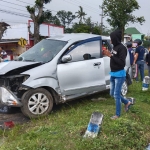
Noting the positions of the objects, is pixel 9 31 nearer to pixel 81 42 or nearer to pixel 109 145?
pixel 81 42

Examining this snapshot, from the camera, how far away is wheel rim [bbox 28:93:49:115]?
5098mm

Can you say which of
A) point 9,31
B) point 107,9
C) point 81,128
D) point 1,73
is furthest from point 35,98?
point 9,31

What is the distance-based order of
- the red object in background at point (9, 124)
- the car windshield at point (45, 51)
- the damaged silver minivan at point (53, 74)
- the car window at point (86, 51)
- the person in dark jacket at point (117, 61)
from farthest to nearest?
1. the car window at point (86, 51)
2. the car windshield at point (45, 51)
3. the damaged silver minivan at point (53, 74)
4. the red object in background at point (9, 124)
5. the person in dark jacket at point (117, 61)

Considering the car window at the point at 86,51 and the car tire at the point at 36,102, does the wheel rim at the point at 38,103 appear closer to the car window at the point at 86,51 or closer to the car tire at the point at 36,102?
the car tire at the point at 36,102

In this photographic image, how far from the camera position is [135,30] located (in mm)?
76812

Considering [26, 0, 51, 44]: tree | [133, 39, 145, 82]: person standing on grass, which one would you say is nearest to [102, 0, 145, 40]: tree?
[26, 0, 51, 44]: tree

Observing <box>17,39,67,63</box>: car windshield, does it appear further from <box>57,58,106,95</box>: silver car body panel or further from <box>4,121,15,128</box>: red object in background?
<box>4,121,15,128</box>: red object in background

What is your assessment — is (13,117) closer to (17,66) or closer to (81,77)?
(17,66)

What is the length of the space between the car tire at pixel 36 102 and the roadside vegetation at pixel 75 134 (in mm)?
173

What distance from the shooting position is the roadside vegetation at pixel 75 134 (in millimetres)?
3586

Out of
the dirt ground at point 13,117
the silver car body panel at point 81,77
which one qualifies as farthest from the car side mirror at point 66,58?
the dirt ground at point 13,117

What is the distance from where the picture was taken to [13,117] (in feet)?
17.9

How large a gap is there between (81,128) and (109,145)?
68 centimetres

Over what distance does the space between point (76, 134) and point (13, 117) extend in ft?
A: 6.81
